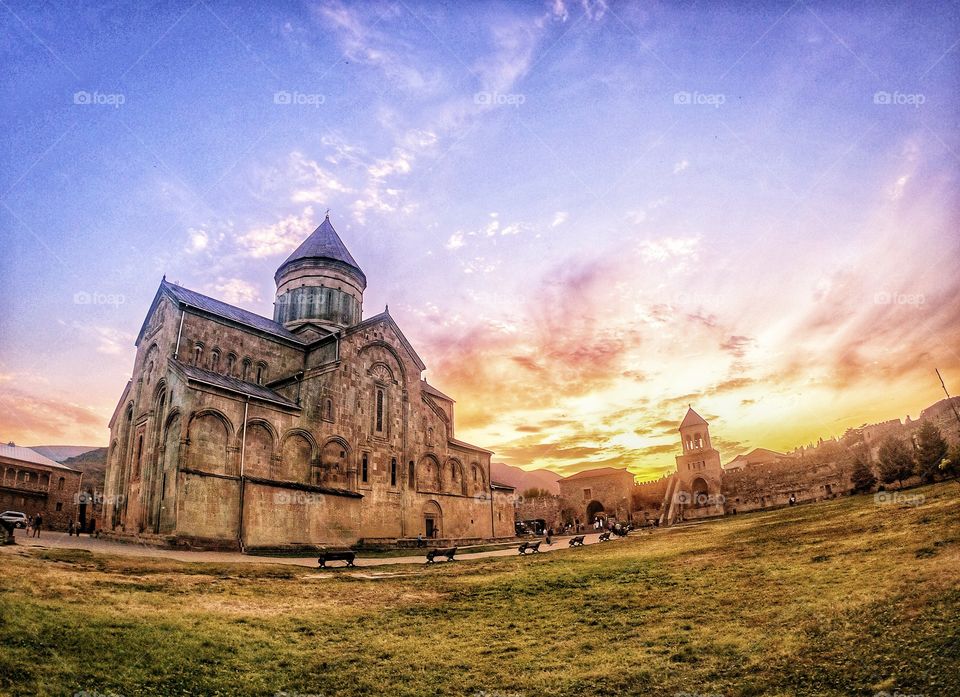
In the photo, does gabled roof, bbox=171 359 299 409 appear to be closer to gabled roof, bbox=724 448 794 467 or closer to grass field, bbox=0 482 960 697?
grass field, bbox=0 482 960 697

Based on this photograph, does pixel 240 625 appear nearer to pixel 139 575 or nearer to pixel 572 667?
pixel 139 575

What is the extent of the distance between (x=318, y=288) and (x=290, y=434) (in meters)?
13.8

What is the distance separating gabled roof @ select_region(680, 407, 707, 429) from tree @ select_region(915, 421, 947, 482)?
29879mm

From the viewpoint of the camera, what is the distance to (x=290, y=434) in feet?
87.7

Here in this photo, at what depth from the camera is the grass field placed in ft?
22.4

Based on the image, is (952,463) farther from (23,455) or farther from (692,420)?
(23,455)

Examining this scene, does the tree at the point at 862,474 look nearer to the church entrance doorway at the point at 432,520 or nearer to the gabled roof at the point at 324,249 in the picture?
the church entrance doorway at the point at 432,520

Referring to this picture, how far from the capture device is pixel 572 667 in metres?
8.05

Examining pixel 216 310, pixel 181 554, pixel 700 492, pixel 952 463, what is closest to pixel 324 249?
pixel 216 310

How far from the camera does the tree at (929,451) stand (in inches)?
1163

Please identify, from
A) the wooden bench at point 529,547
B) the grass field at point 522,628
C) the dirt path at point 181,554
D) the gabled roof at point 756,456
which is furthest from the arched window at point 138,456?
the gabled roof at point 756,456

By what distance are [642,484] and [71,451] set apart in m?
123

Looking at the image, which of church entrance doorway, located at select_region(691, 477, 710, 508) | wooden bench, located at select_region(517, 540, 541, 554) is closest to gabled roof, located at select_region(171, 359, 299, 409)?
wooden bench, located at select_region(517, 540, 541, 554)

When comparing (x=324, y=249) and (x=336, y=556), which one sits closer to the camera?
(x=336, y=556)
